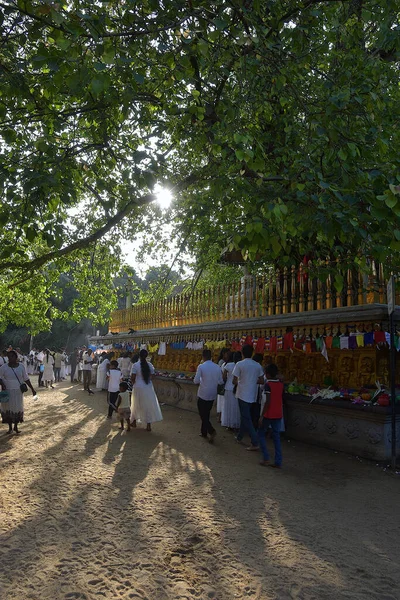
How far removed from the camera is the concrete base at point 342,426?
7.30 m

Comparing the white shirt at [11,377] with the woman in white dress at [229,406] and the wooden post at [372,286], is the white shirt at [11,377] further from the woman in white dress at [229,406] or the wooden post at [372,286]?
the wooden post at [372,286]

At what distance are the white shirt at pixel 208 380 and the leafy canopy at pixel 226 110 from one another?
2.71 m

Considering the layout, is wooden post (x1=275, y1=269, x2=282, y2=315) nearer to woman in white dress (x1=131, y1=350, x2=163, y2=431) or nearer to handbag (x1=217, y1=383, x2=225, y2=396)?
handbag (x1=217, y1=383, x2=225, y2=396)

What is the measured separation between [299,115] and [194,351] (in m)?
7.03

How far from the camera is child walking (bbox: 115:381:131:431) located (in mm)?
10250

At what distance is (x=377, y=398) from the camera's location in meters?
7.59

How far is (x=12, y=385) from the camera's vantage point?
956 centimetres

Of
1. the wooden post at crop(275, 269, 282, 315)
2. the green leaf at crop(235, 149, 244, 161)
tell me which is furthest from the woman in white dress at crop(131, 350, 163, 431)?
the green leaf at crop(235, 149, 244, 161)

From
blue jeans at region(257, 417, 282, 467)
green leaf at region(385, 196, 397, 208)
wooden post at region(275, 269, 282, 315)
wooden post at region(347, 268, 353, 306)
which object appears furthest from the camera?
wooden post at region(275, 269, 282, 315)

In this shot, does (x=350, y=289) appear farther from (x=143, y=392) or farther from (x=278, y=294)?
(x=143, y=392)

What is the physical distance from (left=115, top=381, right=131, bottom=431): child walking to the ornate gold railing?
316 cm

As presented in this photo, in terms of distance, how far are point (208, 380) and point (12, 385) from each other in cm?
398

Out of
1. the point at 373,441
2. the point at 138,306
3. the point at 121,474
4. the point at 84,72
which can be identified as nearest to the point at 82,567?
the point at 121,474

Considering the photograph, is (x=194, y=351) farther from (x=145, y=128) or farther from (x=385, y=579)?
(x=385, y=579)
